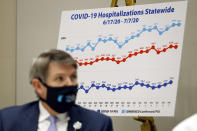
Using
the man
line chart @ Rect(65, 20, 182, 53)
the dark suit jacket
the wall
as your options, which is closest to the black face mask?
the man

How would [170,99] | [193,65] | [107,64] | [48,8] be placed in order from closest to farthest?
[170,99], [107,64], [193,65], [48,8]

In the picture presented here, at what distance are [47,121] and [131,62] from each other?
4.20 feet

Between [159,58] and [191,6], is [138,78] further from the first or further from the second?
[191,6]

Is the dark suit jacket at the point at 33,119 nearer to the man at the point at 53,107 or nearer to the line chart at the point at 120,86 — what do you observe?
the man at the point at 53,107

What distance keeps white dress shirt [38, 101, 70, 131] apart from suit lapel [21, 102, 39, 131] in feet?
0.09

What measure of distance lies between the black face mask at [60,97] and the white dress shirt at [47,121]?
66 mm

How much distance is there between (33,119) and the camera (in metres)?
1.70

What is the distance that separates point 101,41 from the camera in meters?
2.91

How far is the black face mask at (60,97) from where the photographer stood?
1.63m

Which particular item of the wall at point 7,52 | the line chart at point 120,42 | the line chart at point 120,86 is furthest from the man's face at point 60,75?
the wall at point 7,52

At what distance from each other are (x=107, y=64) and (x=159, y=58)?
500mm

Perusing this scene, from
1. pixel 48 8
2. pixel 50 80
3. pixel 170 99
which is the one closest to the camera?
pixel 50 80

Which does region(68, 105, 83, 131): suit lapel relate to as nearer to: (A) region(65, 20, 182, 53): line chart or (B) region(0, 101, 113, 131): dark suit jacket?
(B) region(0, 101, 113, 131): dark suit jacket

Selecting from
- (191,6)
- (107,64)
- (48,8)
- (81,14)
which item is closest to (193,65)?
(191,6)
